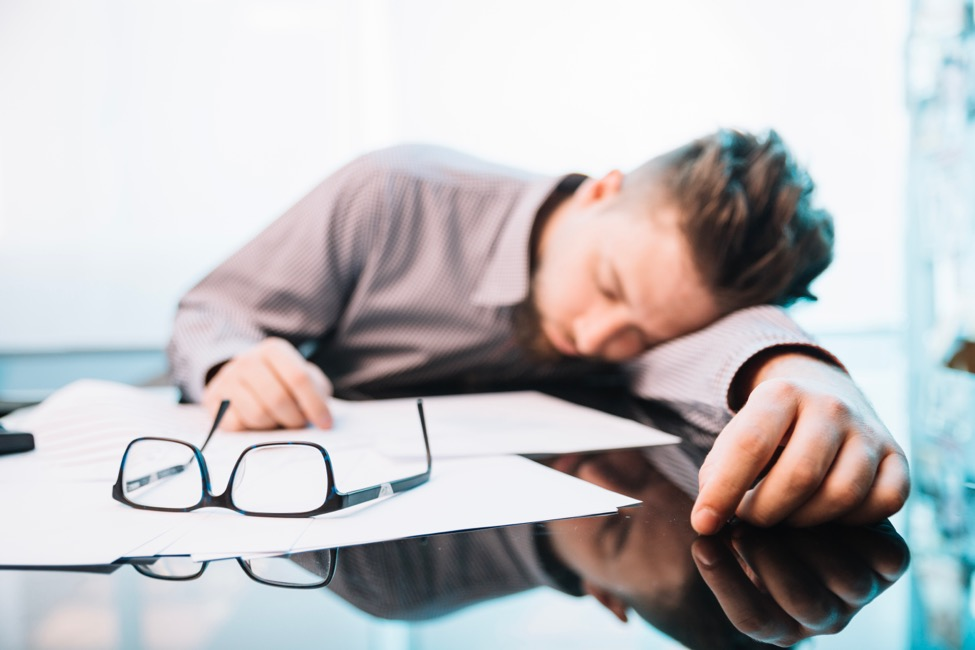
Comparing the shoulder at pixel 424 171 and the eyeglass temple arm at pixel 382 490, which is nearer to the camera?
the eyeglass temple arm at pixel 382 490

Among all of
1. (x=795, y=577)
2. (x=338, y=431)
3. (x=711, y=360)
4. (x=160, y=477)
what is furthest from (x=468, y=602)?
(x=711, y=360)

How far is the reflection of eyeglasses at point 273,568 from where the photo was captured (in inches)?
9.5

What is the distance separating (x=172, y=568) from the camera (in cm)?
25

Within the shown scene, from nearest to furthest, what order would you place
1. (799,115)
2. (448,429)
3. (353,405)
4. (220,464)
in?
(220,464) → (448,429) → (353,405) → (799,115)

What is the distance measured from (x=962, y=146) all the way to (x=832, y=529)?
541 millimetres

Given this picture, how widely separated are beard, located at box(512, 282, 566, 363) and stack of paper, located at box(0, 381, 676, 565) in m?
0.24

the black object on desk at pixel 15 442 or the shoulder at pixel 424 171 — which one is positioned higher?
the shoulder at pixel 424 171

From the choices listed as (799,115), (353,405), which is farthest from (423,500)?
(799,115)

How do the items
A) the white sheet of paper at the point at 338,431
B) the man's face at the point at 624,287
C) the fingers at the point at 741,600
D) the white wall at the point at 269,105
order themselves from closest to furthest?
the fingers at the point at 741,600 < the white sheet of paper at the point at 338,431 < the man's face at the point at 624,287 < the white wall at the point at 269,105

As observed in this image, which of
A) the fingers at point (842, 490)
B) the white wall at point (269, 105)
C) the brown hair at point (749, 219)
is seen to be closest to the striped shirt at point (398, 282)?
the brown hair at point (749, 219)

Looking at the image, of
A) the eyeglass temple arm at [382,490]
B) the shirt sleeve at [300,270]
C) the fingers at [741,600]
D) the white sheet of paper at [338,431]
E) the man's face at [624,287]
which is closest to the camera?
the fingers at [741,600]

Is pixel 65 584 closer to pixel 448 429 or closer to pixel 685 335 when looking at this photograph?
pixel 448 429

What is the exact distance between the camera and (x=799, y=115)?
2.09 m

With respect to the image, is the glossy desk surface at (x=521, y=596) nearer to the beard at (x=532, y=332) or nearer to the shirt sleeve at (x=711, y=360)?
the shirt sleeve at (x=711, y=360)
